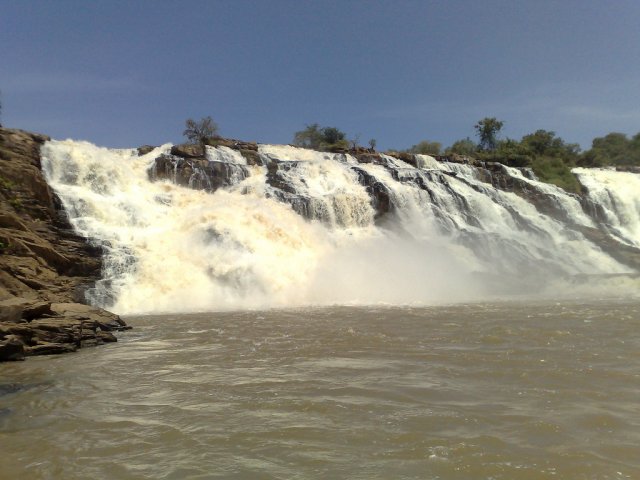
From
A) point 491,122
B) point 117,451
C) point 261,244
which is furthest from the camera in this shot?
point 491,122

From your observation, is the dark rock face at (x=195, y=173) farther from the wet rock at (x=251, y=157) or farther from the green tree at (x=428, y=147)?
the green tree at (x=428, y=147)

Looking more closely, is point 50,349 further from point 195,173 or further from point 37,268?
point 195,173

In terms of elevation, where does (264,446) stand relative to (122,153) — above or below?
below

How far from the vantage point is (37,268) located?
14773mm

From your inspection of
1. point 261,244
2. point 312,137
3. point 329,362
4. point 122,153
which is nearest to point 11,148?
point 122,153

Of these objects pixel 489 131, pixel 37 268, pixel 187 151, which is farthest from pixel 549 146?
pixel 37 268

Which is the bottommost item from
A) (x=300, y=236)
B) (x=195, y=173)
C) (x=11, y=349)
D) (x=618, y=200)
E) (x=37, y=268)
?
(x=11, y=349)

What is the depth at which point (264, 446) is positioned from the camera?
3.54 metres

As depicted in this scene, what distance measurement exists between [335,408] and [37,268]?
44.5 feet

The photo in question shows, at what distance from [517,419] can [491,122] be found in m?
56.2

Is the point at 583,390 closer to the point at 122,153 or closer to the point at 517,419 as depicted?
the point at 517,419

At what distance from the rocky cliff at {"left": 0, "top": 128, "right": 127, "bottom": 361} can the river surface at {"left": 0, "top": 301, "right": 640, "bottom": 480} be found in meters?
0.60

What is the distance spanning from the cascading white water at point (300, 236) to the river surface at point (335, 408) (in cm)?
787

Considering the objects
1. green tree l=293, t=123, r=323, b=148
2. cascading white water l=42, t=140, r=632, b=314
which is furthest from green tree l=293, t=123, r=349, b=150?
cascading white water l=42, t=140, r=632, b=314
